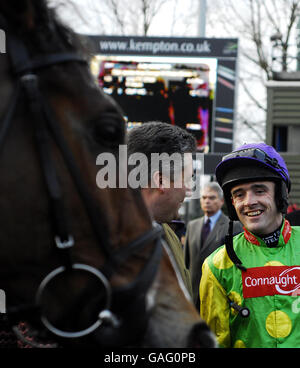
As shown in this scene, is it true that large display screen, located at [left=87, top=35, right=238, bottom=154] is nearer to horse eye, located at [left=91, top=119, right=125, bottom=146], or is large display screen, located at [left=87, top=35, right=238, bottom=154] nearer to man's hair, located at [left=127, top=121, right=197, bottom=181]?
man's hair, located at [left=127, top=121, right=197, bottom=181]

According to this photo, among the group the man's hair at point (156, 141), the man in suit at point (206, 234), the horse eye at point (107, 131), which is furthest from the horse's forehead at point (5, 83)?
the man in suit at point (206, 234)

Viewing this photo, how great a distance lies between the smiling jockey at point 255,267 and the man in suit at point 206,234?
2590 mm

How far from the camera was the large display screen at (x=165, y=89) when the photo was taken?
8.59 meters

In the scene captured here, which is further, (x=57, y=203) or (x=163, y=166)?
(x=163, y=166)

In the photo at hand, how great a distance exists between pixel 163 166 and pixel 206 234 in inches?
139

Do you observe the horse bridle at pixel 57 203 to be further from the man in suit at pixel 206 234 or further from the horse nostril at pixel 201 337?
the man in suit at pixel 206 234

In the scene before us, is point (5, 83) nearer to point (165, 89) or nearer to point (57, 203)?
point (57, 203)

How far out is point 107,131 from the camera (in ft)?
4.79

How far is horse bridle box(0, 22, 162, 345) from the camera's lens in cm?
137

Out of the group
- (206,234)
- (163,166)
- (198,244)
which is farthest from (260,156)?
(206,234)

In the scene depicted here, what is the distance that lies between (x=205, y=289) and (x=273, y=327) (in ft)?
1.31

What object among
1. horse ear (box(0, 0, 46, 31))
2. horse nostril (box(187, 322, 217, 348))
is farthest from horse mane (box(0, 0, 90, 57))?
horse nostril (box(187, 322, 217, 348))
